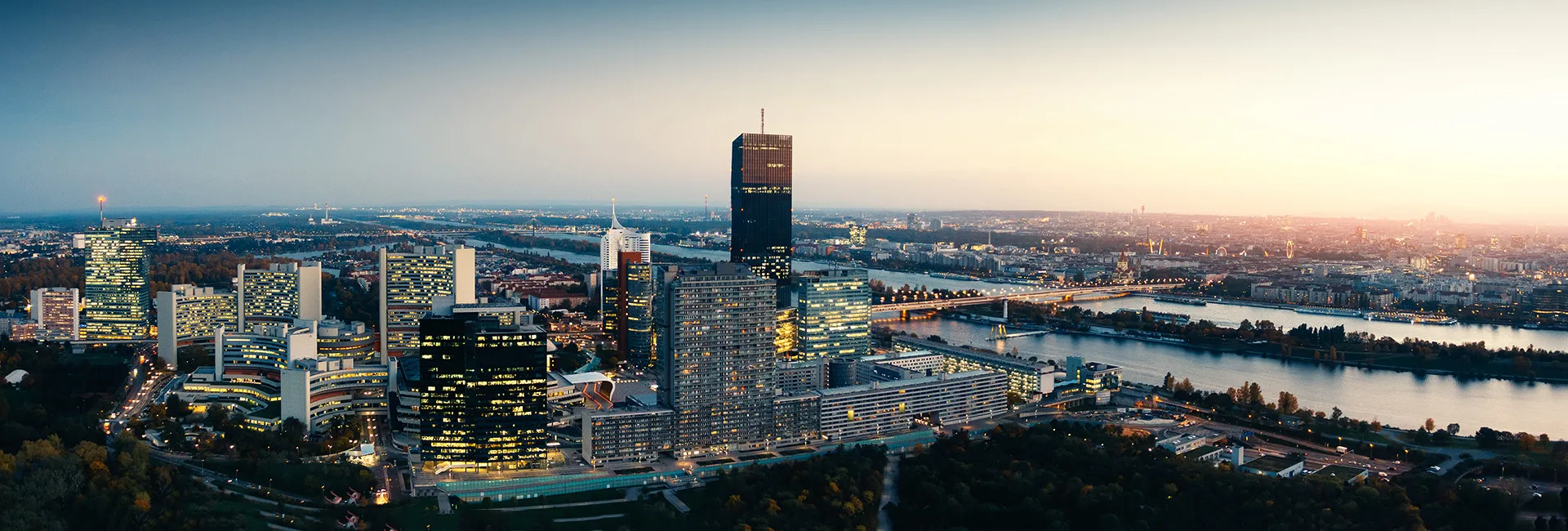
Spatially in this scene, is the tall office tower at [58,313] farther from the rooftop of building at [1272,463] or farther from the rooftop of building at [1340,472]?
the rooftop of building at [1340,472]

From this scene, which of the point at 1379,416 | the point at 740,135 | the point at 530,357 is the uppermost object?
the point at 740,135

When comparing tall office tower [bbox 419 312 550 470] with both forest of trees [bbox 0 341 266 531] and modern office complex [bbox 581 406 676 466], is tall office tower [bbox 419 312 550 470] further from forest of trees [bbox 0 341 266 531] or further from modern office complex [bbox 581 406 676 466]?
forest of trees [bbox 0 341 266 531]

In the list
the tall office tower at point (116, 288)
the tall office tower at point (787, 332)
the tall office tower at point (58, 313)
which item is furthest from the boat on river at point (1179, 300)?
the tall office tower at point (58, 313)

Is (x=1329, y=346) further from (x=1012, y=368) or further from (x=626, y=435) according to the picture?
(x=626, y=435)

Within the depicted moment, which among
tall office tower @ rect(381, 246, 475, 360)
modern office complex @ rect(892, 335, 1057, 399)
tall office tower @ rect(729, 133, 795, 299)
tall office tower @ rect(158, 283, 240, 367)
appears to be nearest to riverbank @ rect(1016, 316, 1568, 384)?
modern office complex @ rect(892, 335, 1057, 399)

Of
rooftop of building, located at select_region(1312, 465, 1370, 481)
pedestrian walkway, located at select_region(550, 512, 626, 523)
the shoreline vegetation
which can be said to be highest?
the shoreline vegetation

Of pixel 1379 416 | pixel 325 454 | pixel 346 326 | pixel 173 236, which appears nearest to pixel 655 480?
pixel 325 454

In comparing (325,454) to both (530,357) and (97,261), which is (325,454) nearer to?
(530,357)
